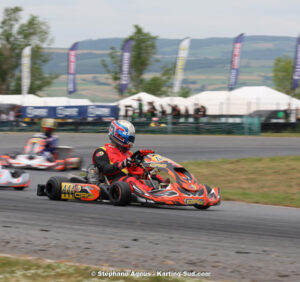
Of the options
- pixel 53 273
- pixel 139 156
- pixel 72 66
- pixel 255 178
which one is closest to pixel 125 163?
pixel 139 156

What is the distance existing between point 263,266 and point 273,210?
3823mm

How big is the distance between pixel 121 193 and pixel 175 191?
27.5 inches

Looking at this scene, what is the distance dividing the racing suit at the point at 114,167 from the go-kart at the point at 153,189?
0.30ft

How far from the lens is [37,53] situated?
223 ft

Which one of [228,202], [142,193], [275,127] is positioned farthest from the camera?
[275,127]

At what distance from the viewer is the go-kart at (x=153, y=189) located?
26.2 feet

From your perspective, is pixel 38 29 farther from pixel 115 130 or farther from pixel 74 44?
pixel 115 130

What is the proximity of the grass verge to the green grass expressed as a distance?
17.7ft

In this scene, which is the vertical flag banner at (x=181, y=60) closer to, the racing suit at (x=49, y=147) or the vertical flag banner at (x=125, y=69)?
the vertical flag banner at (x=125, y=69)

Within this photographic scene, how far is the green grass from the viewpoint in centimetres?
450

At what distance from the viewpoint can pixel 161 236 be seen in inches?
246

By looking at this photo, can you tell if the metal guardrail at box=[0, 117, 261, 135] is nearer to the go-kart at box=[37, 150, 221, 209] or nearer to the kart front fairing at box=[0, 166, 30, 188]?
the kart front fairing at box=[0, 166, 30, 188]

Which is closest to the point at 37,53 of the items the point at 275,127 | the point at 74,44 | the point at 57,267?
the point at 74,44

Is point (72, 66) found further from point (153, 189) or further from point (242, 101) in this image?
point (153, 189)
